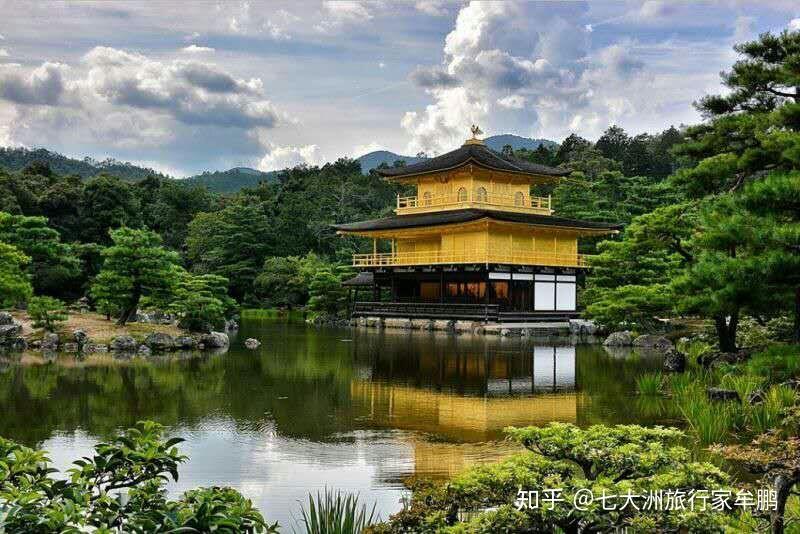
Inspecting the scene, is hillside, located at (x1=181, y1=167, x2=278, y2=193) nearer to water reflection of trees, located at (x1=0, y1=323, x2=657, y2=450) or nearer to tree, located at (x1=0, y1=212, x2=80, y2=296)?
tree, located at (x1=0, y1=212, x2=80, y2=296)

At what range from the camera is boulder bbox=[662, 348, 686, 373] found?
15055mm

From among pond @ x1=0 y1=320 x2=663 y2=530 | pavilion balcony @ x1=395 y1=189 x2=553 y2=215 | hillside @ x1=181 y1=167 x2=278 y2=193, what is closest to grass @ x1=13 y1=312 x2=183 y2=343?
pond @ x1=0 y1=320 x2=663 y2=530

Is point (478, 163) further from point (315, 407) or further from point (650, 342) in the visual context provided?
point (315, 407)

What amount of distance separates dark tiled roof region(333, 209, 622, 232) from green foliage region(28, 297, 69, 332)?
15836 mm

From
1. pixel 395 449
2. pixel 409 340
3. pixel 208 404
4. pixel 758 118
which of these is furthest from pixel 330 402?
pixel 409 340

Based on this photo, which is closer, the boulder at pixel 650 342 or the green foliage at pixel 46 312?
the green foliage at pixel 46 312

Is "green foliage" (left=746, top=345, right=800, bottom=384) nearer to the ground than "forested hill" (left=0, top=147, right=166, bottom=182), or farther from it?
nearer to the ground

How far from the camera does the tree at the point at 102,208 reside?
36.5 meters

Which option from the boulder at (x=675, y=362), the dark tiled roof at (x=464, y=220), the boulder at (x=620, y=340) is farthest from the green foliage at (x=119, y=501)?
the dark tiled roof at (x=464, y=220)

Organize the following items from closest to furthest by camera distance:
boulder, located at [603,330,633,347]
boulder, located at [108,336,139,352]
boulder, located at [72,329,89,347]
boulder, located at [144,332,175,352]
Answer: boulder, located at [108,336,139,352], boulder, located at [72,329,89,347], boulder, located at [144,332,175,352], boulder, located at [603,330,633,347]

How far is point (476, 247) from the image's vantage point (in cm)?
3147

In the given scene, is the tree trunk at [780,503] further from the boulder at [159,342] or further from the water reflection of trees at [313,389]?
the boulder at [159,342]

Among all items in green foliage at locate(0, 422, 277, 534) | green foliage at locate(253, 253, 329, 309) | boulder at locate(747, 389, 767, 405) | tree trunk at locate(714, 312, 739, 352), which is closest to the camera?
green foliage at locate(0, 422, 277, 534)

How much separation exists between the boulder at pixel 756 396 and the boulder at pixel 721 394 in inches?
17.0
